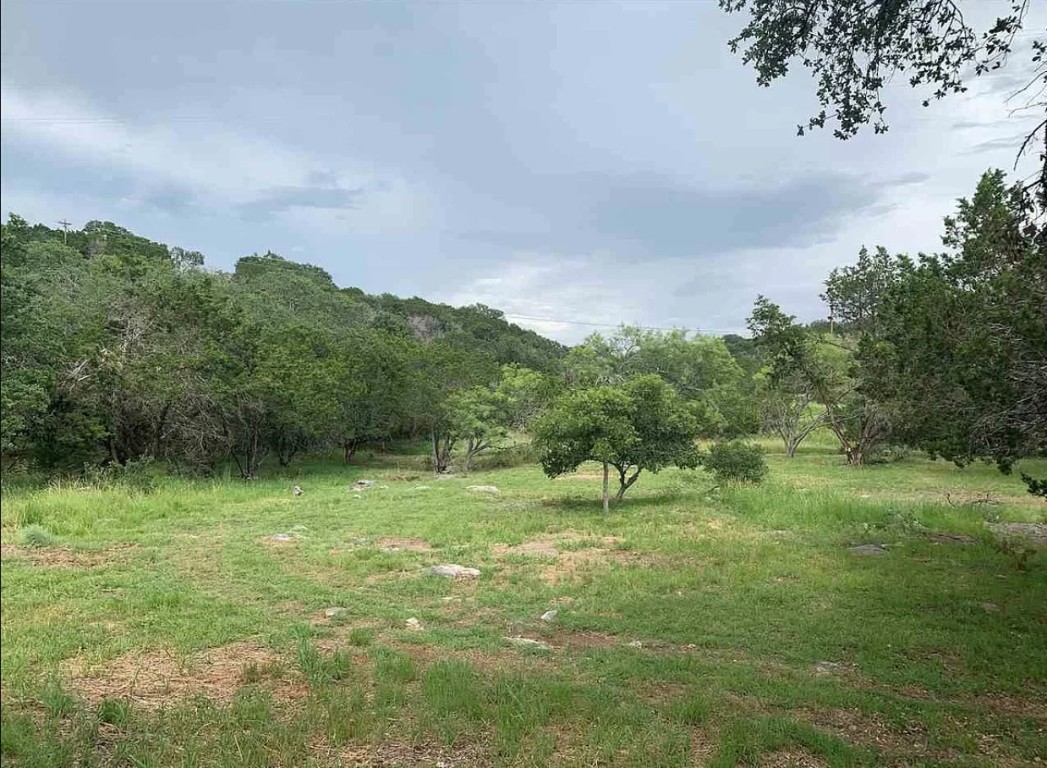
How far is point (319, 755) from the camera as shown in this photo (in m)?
3.53

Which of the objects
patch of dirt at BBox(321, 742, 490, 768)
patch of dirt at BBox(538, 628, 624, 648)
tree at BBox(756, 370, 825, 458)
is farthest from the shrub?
tree at BBox(756, 370, 825, 458)

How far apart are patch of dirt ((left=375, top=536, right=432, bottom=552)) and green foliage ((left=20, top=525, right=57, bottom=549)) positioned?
8385mm

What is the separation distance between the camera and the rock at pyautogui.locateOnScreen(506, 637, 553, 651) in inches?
235

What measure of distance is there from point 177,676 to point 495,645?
8.83ft

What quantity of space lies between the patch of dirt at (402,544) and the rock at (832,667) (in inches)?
247

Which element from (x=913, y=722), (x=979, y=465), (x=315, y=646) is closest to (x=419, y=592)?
(x=315, y=646)

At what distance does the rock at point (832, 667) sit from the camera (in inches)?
223

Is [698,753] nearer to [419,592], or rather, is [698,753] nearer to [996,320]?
[419,592]

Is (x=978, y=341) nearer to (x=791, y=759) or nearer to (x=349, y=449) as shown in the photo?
(x=791, y=759)

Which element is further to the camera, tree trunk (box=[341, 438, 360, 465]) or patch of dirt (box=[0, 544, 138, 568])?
tree trunk (box=[341, 438, 360, 465])

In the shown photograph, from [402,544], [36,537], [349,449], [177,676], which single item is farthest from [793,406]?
[36,537]

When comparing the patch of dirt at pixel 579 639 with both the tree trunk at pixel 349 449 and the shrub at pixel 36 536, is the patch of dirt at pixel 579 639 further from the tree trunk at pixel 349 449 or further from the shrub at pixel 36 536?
the tree trunk at pixel 349 449

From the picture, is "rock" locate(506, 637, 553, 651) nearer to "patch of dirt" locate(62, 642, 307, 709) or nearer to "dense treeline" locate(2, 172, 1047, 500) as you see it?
"patch of dirt" locate(62, 642, 307, 709)

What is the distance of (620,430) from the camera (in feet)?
47.9
